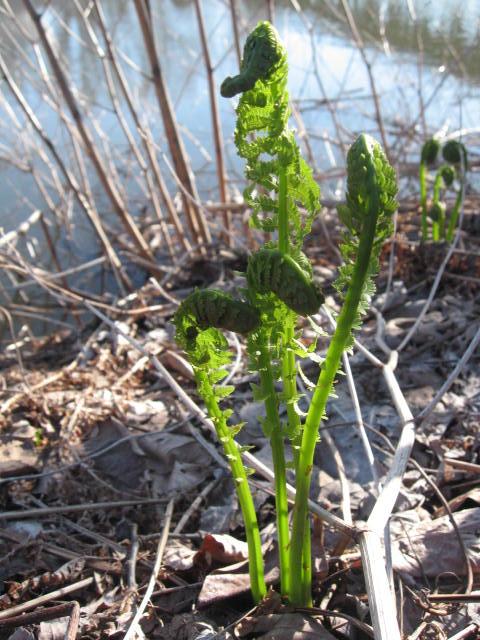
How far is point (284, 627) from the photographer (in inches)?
48.7

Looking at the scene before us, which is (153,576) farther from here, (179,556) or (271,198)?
(271,198)

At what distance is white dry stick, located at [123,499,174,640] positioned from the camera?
A: 132 centimetres

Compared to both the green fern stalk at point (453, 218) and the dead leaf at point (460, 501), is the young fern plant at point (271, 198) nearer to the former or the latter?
the dead leaf at point (460, 501)

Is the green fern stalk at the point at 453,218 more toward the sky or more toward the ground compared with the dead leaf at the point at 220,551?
more toward the sky

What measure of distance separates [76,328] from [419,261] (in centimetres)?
183

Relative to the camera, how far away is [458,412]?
6.56 ft

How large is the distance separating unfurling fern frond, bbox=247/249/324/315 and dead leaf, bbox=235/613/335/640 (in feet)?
2.35

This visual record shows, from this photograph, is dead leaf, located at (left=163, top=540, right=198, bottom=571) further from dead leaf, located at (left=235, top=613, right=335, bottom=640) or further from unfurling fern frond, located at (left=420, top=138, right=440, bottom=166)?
unfurling fern frond, located at (left=420, top=138, right=440, bottom=166)

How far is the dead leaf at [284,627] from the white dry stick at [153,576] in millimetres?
227

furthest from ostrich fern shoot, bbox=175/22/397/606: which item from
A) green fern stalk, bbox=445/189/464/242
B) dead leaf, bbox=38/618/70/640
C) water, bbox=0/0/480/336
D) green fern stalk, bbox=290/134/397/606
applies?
water, bbox=0/0/480/336

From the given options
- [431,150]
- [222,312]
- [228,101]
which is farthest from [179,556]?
[228,101]

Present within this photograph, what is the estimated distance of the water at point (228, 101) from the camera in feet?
17.2

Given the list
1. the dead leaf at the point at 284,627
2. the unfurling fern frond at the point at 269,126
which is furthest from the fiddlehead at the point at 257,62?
the dead leaf at the point at 284,627

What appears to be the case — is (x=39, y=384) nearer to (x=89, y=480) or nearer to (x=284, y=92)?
(x=89, y=480)
